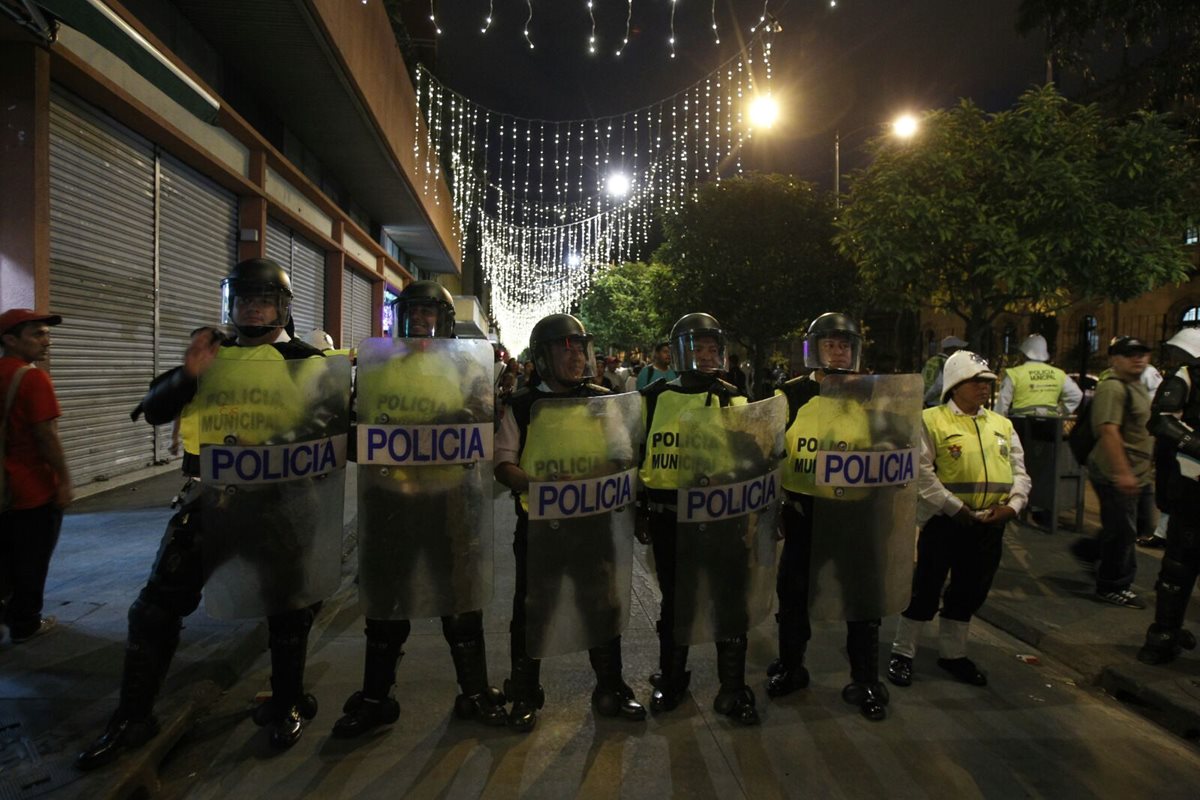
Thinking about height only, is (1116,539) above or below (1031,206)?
below

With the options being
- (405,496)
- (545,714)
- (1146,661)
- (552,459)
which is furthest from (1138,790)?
(405,496)

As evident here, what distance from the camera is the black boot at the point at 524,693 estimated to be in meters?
3.35

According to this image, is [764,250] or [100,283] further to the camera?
[764,250]

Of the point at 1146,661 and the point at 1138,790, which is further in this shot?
the point at 1146,661

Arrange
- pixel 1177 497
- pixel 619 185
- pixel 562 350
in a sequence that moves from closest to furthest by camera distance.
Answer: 1. pixel 562 350
2. pixel 1177 497
3. pixel 619 185

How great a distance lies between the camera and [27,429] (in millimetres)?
3975

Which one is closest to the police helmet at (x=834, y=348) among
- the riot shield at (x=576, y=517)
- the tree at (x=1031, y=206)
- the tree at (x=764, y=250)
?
the riot shield at (x=576, y=517)

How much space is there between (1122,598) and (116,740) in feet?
19.9

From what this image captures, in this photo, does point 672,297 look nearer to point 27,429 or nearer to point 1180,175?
point 1180,175

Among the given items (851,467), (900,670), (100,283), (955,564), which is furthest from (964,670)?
(100,283)

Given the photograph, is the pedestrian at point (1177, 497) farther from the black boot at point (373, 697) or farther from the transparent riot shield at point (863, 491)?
the black boot at point (373, 697)

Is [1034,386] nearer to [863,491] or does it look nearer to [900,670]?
[900,670]

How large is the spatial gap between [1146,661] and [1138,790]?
154 centimetres

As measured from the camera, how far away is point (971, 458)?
384 centimetres
